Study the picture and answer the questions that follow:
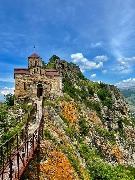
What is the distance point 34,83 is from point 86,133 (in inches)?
495

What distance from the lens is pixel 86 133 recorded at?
51.4 meters

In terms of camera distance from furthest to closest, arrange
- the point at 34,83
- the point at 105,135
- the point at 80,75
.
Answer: the point at 80,75
the point at 105,135
the point at 34,83

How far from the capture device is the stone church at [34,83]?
51.4 m

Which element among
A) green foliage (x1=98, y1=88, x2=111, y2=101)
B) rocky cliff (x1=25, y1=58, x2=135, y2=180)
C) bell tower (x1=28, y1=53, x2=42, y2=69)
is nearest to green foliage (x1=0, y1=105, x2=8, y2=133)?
rocky cliff (x1=25, y1=58, x2=135, y2=180)

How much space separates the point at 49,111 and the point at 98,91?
3358 centimetres

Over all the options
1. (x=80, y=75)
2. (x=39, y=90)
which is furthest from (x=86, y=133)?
(x=80, y=75)

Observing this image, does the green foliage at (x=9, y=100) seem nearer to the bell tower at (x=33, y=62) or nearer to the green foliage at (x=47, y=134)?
the bell tower at (x=33, y=62)

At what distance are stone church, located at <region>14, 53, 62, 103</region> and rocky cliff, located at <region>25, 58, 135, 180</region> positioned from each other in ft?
8.72

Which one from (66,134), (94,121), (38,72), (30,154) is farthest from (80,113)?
(30,154)

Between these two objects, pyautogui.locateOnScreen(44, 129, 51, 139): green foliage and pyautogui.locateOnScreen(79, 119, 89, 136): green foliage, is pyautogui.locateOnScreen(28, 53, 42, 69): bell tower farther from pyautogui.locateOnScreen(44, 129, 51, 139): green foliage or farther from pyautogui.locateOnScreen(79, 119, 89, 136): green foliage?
pyautogui.locateOnScreen(44, 129, 51, 139): green foliage

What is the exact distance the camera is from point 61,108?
48.1 metres

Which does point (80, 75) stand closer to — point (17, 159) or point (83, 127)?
point (83, 127)

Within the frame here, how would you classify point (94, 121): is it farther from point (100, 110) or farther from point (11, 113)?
point (11, 113)

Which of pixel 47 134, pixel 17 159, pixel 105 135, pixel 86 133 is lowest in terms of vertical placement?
pixel 105 135
